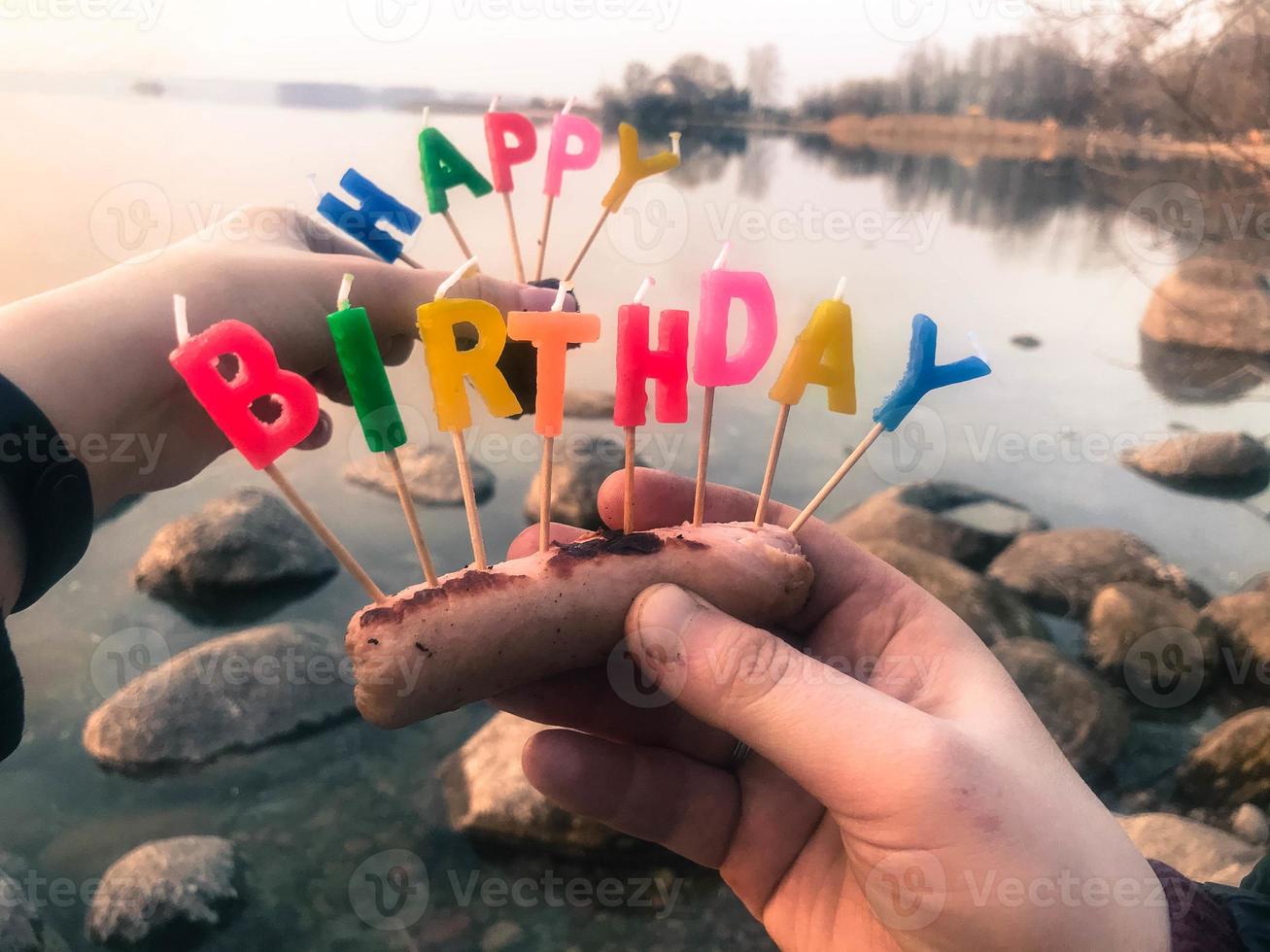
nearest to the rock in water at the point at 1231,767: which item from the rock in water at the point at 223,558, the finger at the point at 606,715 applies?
the finger at the point at 606,715


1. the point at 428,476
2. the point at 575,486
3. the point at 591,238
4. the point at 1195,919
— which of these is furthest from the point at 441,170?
the point at 428,476

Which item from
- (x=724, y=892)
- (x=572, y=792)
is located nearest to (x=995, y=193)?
(x=724, y=892)

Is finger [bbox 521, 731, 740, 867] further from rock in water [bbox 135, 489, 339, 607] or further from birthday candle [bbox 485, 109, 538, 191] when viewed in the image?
rock in water [bbox 135, 489, 339, 607]

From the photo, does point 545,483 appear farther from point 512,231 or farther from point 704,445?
point 512,231

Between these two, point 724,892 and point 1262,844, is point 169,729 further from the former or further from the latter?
point 1262,844

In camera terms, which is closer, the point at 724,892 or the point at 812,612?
the point at 812,612

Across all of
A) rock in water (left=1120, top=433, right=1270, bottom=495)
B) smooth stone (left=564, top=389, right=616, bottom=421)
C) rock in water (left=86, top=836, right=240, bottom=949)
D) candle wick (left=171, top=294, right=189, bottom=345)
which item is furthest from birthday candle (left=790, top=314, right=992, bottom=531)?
rock in water (left=1120, top=433, right=1270, bottom=495)
